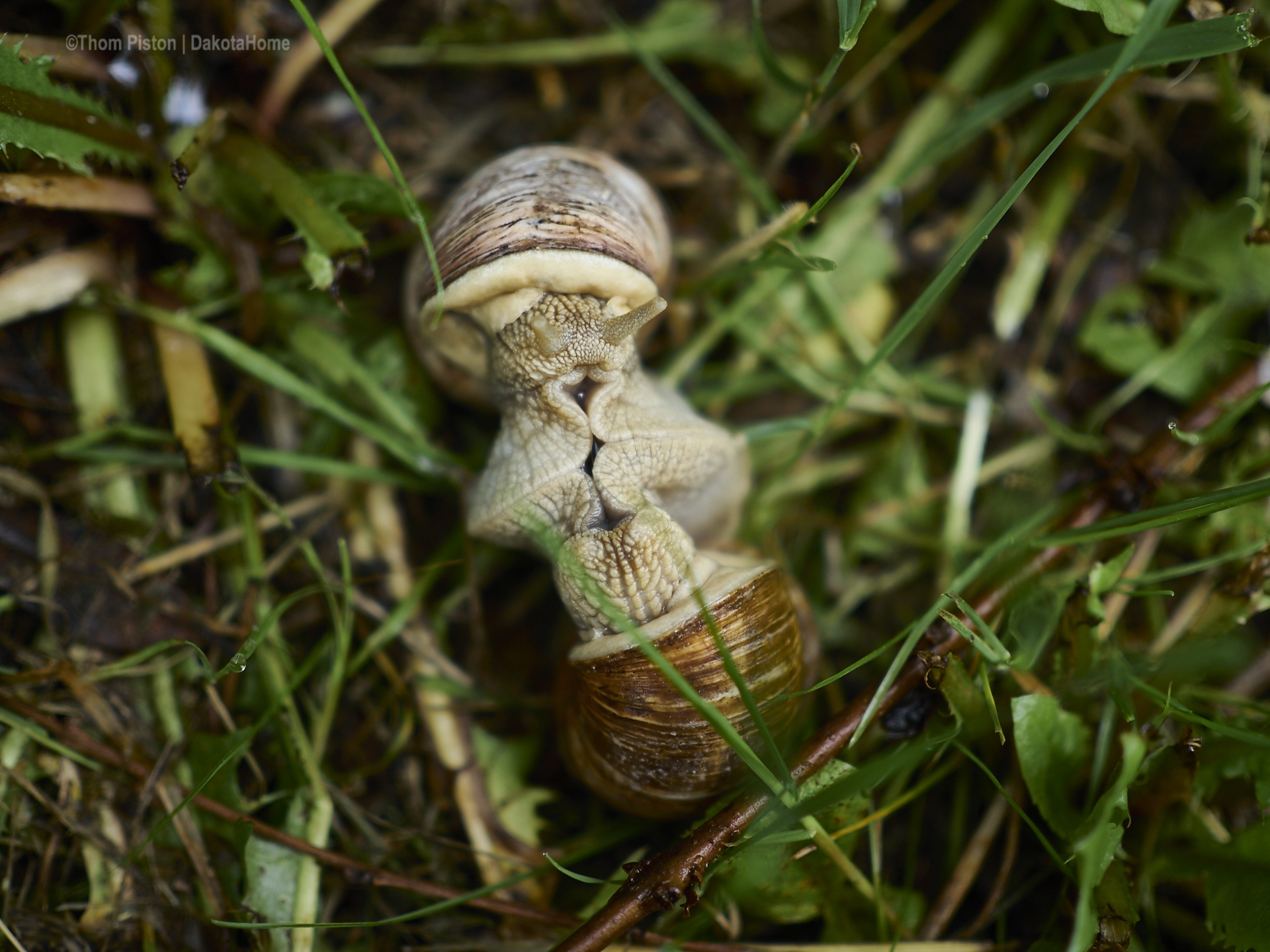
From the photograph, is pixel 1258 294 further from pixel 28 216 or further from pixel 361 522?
pixel 28 216

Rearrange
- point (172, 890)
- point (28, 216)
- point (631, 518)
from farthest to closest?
point (28, 216) → point (172, 890) → point (631, 518)

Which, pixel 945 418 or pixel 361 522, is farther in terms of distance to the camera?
pixel 945 418

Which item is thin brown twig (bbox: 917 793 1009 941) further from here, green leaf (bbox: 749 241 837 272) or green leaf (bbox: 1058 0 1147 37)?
green leaf (bbox: 1058 0 1147 37)

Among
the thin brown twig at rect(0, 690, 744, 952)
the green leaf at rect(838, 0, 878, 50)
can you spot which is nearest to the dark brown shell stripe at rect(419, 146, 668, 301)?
the green leaf at rect(838, 0, 878, 50)

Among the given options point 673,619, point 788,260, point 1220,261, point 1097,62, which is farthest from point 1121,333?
point 673,619

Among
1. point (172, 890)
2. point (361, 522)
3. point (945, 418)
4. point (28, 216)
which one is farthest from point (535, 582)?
point (28, 216)

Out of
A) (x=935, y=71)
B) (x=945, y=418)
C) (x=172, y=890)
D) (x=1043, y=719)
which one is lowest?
(x=1043, y=719)

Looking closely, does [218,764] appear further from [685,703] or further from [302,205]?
[302,205]
